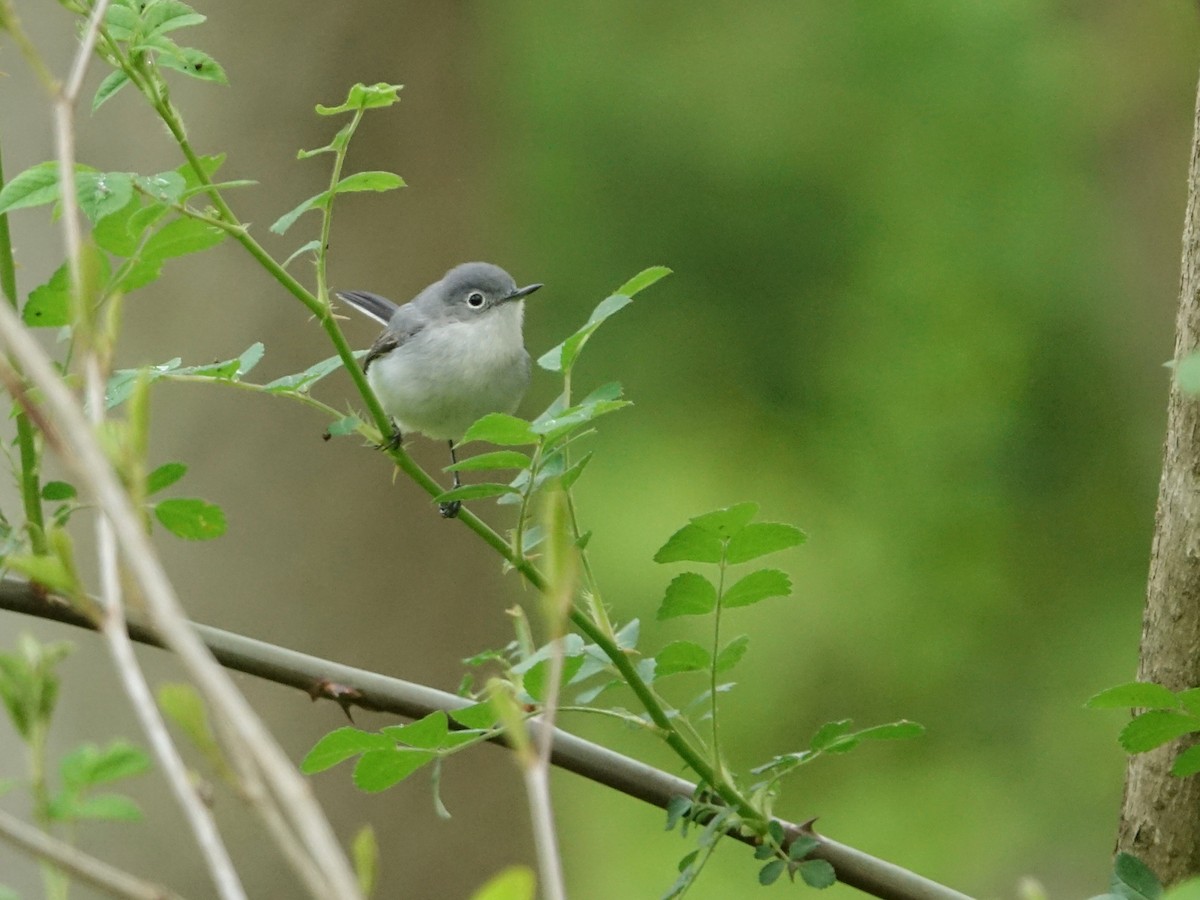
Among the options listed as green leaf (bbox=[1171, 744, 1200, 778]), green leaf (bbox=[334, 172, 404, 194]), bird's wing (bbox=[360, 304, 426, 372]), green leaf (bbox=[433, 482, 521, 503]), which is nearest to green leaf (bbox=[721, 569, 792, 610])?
green leaf (bbox=[433, 482, 521, 503])

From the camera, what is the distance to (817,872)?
1.11 m

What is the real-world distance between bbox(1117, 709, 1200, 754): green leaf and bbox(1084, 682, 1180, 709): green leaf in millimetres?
15

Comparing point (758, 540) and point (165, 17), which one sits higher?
point (165, 17)

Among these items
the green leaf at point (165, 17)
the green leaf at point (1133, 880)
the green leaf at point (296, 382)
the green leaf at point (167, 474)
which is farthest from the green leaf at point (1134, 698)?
the green leaf at point (165, 17)

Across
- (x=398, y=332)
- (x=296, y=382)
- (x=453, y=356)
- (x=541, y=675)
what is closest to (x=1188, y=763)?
(x=541, y=675)

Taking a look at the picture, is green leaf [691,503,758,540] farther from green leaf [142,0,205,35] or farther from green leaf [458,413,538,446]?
green leaf [142,0,205,35]

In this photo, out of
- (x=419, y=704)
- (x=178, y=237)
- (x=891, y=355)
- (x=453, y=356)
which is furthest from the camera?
(x=891, y=355)

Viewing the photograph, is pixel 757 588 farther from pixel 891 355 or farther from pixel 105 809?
pixel 891 355

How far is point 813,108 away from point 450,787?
4024mm

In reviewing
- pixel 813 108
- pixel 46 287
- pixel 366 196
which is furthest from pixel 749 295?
pixel 46 287

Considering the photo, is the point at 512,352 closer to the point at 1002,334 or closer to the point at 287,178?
the point at 287,178

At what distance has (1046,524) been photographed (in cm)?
601

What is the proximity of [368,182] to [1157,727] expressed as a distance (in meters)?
0.73

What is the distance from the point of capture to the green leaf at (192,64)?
110 centimetres
